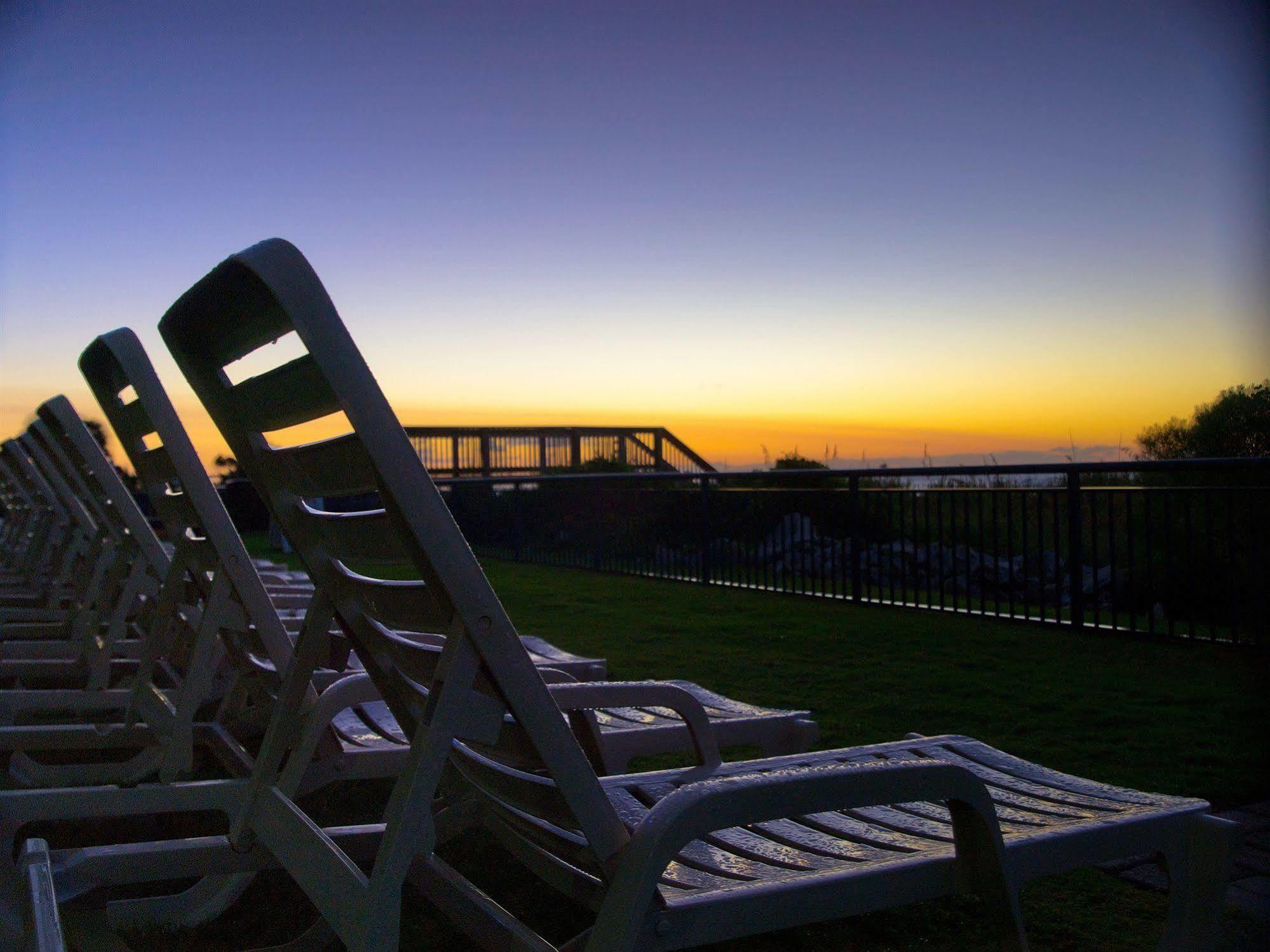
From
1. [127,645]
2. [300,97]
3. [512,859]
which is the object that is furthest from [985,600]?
[300,97]

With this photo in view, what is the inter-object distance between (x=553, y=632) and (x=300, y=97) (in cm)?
705

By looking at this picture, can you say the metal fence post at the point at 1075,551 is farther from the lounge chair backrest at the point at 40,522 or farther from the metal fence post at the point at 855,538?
the lounge chair backrest at the point at 40,522

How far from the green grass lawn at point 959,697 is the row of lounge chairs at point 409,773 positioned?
41 cm

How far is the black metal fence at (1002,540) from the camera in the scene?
17.6 ft

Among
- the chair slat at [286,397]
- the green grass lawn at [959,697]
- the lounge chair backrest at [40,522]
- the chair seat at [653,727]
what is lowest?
the green grass lawn at [959,697]

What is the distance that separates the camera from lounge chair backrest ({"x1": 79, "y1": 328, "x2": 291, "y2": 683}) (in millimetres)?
2121

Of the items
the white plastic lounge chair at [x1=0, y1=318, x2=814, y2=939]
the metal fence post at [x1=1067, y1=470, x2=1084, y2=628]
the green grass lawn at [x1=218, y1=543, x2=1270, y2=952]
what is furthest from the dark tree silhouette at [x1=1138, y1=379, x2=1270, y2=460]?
the white plastic lounge chair at [x1=0, y1=318, x2=814, y2=939]

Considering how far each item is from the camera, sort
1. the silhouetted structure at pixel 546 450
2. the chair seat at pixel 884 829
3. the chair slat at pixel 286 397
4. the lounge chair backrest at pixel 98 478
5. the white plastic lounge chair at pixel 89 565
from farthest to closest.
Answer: the silhouetted structure at pixel 546 450 < the white plastic lounge chair at pixel 89 565 < the lounge chair backrest at pixel 98 478 < the chair seat at pixel 884 829 < the chair slat at pixel 286 397

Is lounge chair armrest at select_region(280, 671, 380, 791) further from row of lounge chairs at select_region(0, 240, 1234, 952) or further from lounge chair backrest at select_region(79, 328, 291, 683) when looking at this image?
lounge chair backrest at select_region(79, 328, 291, 683)

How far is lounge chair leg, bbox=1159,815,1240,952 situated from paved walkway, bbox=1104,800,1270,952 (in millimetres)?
426

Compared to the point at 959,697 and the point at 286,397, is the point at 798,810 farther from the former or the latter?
the point at 959,697

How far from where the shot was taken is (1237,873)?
2.28 m

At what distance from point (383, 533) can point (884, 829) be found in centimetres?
99

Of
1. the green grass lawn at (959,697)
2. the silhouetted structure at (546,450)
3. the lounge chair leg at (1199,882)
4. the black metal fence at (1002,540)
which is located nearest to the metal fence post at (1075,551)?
the black metal fence at (1002,540)
